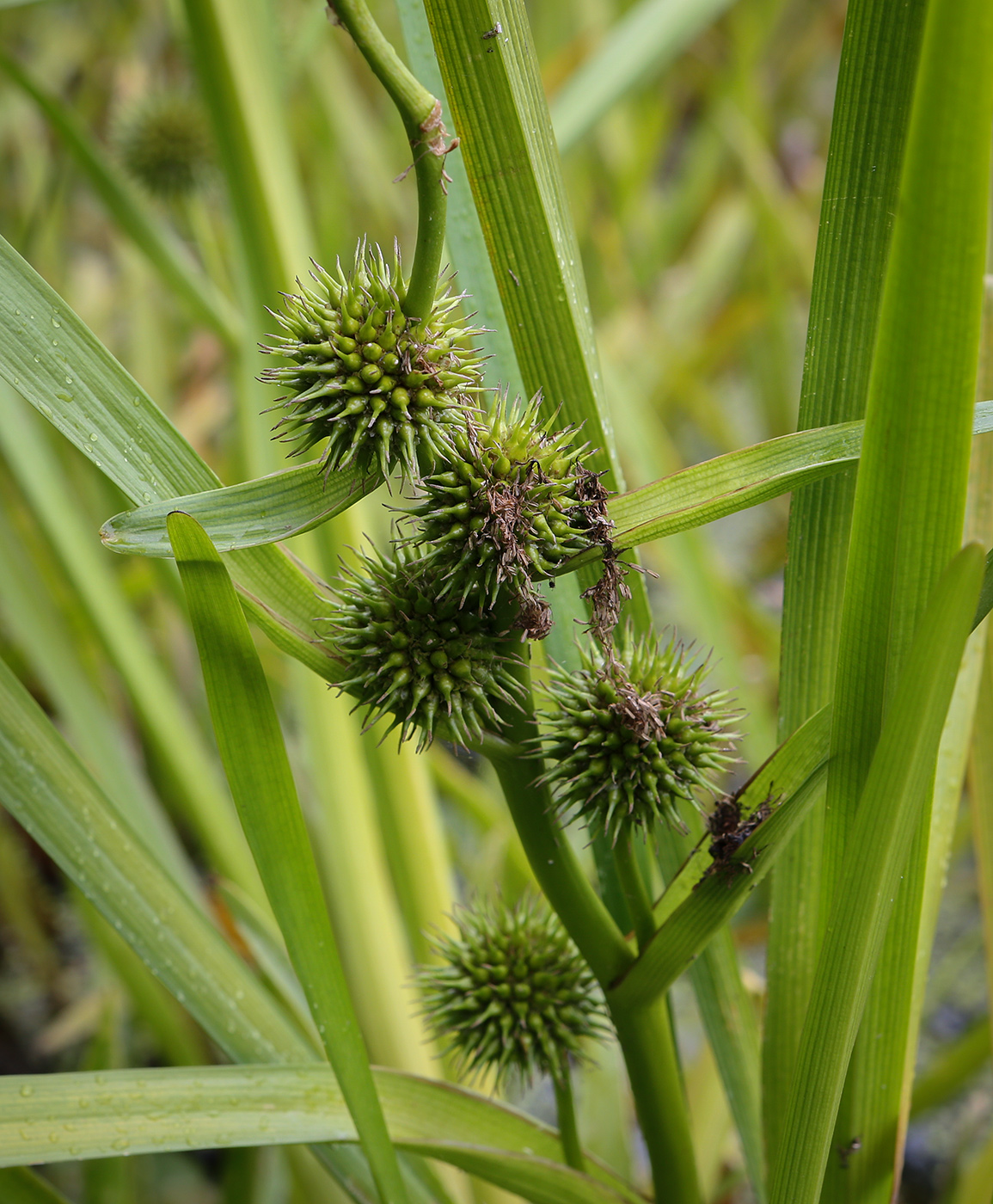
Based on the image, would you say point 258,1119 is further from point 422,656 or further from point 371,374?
point 371,374

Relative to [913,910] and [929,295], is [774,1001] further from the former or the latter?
[929,295]

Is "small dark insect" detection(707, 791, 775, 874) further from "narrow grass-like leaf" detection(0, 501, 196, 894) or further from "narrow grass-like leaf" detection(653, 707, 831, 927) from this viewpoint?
"narrow grass-like leaf" detection(0, 501, 196, 894)

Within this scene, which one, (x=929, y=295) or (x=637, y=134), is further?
(x=637, y=134)

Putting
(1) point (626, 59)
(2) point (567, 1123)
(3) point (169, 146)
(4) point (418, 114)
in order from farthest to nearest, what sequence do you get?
(3) point (169, 146)
(1) point (626, 59)
(2) point (567, 1123)
(4) point (418, 114)

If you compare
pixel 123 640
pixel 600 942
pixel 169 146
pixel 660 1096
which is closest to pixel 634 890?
pixel 600 942

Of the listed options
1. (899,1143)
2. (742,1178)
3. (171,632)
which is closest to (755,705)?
(742,1178)
